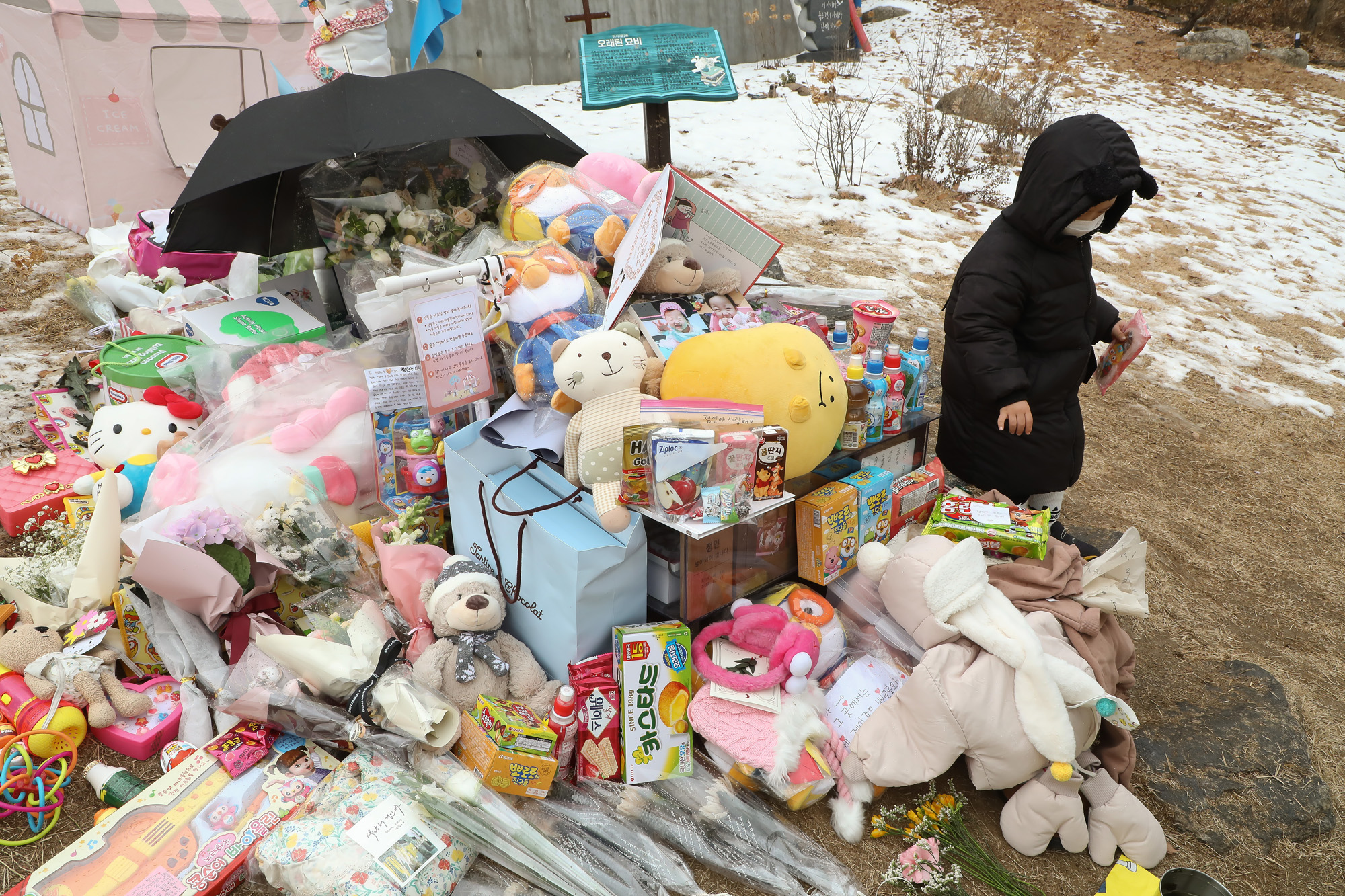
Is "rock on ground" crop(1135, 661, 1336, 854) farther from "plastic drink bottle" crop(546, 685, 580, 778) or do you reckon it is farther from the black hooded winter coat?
"plastic drink bottle" crop(546, 685, 580, 778)

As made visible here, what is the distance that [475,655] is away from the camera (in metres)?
2.49

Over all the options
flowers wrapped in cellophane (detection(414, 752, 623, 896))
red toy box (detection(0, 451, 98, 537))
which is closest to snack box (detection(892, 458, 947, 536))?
flowers wrapped in cellophane (detection(414, 752, 623, 896))

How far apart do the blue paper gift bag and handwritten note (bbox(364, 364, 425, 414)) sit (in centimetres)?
29

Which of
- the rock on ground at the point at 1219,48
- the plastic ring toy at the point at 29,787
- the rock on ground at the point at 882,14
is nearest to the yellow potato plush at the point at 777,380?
the plastic ring toy at the point at 29,787

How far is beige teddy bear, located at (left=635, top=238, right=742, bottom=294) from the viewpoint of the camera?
10.3 ft

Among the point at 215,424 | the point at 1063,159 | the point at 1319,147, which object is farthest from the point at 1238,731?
the point at 1319,147

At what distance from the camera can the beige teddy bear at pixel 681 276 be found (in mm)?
3146

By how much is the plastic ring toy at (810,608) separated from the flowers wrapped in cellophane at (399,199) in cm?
206

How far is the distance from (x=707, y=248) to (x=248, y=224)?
1971 mm

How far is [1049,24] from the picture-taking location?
13.2 m

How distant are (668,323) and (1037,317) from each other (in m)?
1.23

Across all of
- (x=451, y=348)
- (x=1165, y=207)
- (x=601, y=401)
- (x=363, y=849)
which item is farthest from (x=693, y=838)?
(x=1165, y=207)

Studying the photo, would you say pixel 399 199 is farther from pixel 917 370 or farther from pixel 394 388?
pixel 917 370

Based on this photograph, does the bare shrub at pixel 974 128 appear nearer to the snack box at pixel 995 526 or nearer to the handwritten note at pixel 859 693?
the snack box at pixel 995 526
